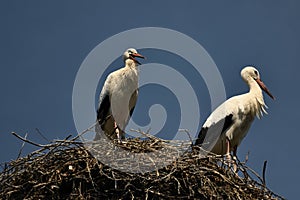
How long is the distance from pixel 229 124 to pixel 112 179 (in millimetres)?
2535

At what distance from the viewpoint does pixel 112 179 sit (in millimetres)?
4559

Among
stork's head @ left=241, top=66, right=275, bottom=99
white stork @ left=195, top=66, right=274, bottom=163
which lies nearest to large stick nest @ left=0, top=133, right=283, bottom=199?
white stork @ left=195, top=66, right=274, bottom=163

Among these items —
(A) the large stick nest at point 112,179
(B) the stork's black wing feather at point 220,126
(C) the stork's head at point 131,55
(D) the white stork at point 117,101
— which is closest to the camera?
(A) the large stick nest at point 112,179

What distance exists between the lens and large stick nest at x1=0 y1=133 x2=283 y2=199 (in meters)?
4.56

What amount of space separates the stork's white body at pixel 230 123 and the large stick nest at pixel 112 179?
1.81 metres

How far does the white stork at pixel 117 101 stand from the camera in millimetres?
7211

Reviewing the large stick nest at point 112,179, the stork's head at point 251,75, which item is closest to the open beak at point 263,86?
the stork's head at point 251,75

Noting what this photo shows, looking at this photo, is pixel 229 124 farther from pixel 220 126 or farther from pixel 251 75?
pixel 251 75

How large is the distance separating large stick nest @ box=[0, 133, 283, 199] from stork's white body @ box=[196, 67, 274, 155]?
1813 millimetres

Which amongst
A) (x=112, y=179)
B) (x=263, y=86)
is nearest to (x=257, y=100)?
(x=263, y=86)

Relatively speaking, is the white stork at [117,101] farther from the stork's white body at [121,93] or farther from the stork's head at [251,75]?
the stork's head at [251,75]

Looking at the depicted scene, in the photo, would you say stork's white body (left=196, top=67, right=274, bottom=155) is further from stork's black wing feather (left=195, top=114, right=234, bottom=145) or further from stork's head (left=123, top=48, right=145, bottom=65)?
stork's head (left=123, top=48, right=145, bottom=65)

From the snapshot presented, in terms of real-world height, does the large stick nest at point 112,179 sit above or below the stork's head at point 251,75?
below

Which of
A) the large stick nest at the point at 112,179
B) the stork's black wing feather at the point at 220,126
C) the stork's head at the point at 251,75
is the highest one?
the stork's head at the point at 251,75
